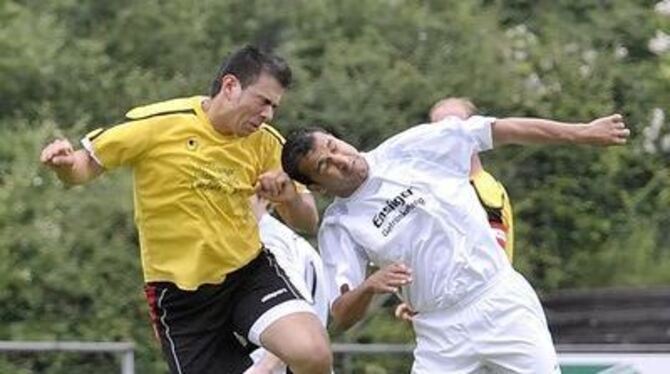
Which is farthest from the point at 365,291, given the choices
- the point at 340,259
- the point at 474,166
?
the point at 474,166

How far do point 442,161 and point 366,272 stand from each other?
0.54 metres

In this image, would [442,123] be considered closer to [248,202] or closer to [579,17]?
[248,202]

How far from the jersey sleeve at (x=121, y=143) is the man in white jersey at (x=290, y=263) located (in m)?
0.52

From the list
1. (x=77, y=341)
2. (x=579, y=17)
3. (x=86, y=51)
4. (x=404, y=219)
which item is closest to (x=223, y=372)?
(x=404, y=219)

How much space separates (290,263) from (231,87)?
1.00m

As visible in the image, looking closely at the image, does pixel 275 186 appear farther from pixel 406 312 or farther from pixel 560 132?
pixel 560 132

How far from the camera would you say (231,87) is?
746 centimetres

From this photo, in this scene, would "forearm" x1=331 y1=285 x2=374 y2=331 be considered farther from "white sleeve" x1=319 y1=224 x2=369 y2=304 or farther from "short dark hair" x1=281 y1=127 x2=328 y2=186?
"short dark hair" x1=281 y1=127 x2=328 y2=186

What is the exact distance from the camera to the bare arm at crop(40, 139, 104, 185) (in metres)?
7.08

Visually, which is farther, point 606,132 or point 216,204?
point 216,204

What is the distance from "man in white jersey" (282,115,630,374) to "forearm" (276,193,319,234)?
0.59 feet

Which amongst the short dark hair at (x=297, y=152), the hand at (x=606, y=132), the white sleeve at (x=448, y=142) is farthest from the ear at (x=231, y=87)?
the hand at (x=606, y=132)

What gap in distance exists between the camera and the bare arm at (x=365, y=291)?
23.4 feet

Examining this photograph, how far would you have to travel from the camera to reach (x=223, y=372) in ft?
25.4
